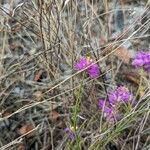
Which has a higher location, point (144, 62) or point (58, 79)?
point (144, 62)

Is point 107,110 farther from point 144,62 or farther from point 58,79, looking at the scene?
point 58,79

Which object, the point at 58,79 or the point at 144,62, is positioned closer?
the point at 144,62

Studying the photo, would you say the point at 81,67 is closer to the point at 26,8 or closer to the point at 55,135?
the point at 55,135

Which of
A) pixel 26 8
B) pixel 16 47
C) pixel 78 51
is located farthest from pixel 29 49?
pixel 78 51

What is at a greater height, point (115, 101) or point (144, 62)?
point (144, 62)

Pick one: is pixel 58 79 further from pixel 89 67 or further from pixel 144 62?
pixel 144 62

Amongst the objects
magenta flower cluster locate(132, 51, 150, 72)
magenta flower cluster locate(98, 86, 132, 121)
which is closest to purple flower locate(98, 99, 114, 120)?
magenta flower cluster locate(98, 86, 132, 121)

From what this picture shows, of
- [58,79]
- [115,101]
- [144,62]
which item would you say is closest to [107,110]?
[115,101]

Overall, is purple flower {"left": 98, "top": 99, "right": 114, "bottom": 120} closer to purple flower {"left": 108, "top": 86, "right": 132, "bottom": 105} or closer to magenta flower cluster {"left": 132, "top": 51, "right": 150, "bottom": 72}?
purple flower {"left": 108, "top": 86, "right": 132, "bottom": 105}

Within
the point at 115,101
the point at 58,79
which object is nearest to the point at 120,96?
the point at 115,101

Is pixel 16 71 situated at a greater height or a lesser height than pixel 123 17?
lesser

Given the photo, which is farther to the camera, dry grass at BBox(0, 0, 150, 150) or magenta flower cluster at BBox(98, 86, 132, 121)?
dry grass at BBox(0, 0, 150, 150)
